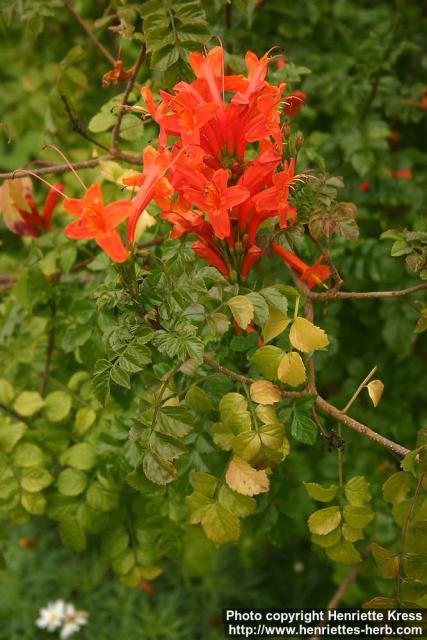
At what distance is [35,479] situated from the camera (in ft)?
4.80

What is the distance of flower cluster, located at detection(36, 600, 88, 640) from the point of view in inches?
99.3

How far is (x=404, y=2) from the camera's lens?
6.88 feet

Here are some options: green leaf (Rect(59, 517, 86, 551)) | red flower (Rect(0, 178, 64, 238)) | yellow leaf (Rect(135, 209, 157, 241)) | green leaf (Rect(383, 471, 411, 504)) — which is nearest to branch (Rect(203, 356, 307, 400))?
green leaf (Rect(383, 471, 411, 504))

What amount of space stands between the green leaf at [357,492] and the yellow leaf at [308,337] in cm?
27

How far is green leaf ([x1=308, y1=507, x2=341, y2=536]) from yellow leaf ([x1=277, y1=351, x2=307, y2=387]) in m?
0.26

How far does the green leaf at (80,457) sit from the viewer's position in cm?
149

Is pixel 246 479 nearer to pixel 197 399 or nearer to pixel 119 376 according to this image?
pixel 197 399

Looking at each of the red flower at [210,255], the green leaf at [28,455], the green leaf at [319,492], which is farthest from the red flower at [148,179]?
the green leaf at [28,455]

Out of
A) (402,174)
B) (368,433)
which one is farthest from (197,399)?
(402,174)

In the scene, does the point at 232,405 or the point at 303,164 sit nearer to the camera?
the point at 232,405

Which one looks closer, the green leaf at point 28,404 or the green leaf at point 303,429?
the green leaf at point 303,429

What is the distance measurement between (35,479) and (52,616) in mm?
1356

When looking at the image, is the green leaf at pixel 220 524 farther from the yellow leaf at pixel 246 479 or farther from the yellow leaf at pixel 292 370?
the yellow leaf at pixel 292 370

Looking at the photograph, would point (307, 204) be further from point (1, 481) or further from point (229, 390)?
point (1, 481)
